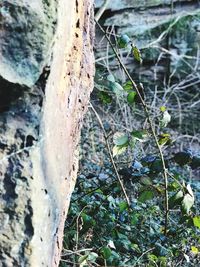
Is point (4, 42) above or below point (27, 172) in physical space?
above

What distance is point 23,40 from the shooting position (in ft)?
3.39

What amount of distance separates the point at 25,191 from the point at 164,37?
3883mm

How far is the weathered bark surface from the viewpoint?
1021 millimetres

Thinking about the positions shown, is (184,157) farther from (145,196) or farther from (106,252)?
Answer: (106,252)

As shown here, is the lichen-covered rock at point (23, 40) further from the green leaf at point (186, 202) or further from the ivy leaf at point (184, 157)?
the ivy leaf at point (184, 157)

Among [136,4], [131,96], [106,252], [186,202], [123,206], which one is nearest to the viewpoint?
[106,252]

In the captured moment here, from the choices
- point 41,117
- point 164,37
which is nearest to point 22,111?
point 41,117

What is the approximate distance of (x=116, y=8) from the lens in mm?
4711

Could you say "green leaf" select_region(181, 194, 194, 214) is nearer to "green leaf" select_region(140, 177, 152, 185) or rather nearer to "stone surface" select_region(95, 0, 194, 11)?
"green leaf" select_region(140, 177, 152, 185)

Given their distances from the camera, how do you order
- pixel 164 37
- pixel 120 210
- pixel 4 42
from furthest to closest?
pixel 164 37, pixel 120 210, pixel 4 42

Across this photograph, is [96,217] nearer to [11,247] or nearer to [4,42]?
[11,247]

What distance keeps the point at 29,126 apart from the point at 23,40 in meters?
0.18

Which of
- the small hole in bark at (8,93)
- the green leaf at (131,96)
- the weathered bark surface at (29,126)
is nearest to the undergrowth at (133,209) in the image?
the green leaf at (131,96)

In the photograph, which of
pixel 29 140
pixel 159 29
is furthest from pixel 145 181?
pixel 159 29
